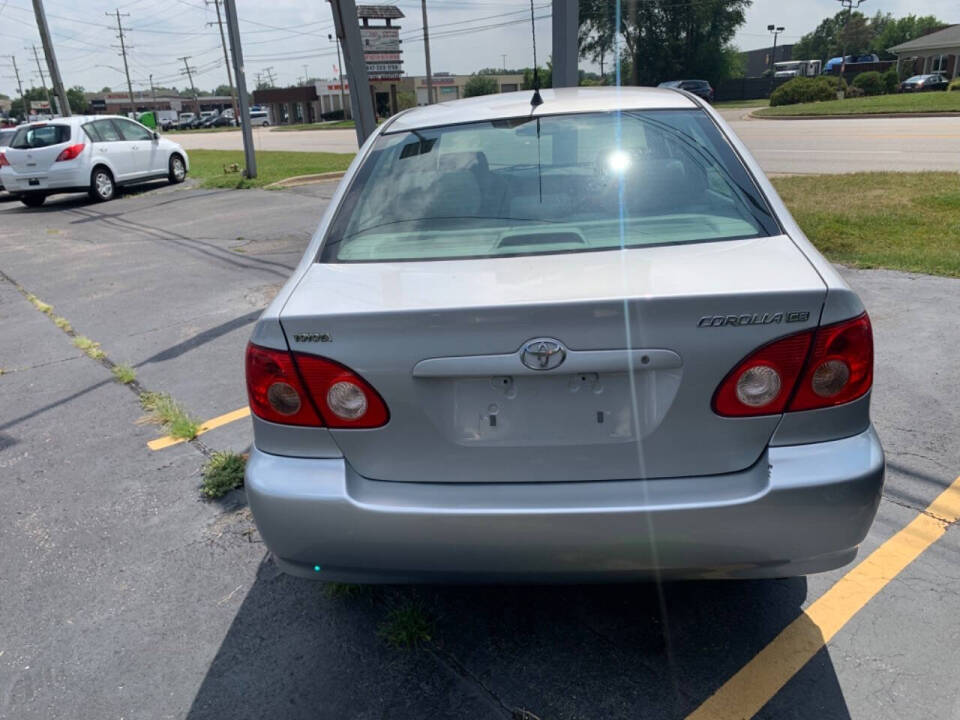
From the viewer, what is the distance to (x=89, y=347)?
19.6 feet

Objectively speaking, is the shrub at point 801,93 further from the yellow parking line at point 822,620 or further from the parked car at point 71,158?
the yellow parking line at point 822,620

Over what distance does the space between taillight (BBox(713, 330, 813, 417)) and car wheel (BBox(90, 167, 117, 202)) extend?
54.7ft

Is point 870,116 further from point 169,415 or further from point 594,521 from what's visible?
point 594,521

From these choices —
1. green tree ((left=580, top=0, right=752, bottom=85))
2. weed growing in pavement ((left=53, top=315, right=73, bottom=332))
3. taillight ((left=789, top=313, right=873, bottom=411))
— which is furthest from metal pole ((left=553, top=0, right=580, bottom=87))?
green tree ((left=580, top=0, right=752, bottom=85))

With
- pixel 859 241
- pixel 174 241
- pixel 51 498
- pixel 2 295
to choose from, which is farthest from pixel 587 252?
pixel 174 241

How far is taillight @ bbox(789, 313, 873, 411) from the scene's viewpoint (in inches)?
79.0

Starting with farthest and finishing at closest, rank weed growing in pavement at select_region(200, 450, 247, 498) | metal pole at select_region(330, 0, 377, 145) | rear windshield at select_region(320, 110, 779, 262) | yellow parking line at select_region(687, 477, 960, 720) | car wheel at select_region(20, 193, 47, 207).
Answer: car wheel at select_region(20, 193, 47, 207) → metal pole at select_region(330, 0, 377, 145) → weed growing in pavement at select_region(200, 450, 247, 498) → rear windshield at select_region(320, 110, 779, 262) → yellow parking line at select_region(687, 477, 960, 720)

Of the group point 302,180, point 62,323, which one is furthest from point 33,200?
point 62,323

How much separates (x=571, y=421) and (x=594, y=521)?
27 cm

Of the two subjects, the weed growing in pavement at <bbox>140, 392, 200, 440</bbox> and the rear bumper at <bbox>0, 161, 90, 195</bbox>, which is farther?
the rear bumper at <bbox>0, 161, 90, 195</bbox>

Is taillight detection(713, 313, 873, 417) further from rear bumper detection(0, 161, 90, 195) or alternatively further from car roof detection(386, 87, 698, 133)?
rear bumper detection(0, 161, 90, 195)

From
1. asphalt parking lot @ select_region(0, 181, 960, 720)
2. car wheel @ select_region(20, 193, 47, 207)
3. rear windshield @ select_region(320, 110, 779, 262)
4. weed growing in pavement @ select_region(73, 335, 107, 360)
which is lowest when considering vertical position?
asphalt parking lot @ select_region(0, 181, 960, 720)

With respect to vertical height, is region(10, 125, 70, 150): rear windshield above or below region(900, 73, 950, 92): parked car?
above

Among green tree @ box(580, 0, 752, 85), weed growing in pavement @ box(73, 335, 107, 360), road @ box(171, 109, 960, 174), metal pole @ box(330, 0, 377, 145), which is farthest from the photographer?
green tree @ box(580, 0, 752, 85)
